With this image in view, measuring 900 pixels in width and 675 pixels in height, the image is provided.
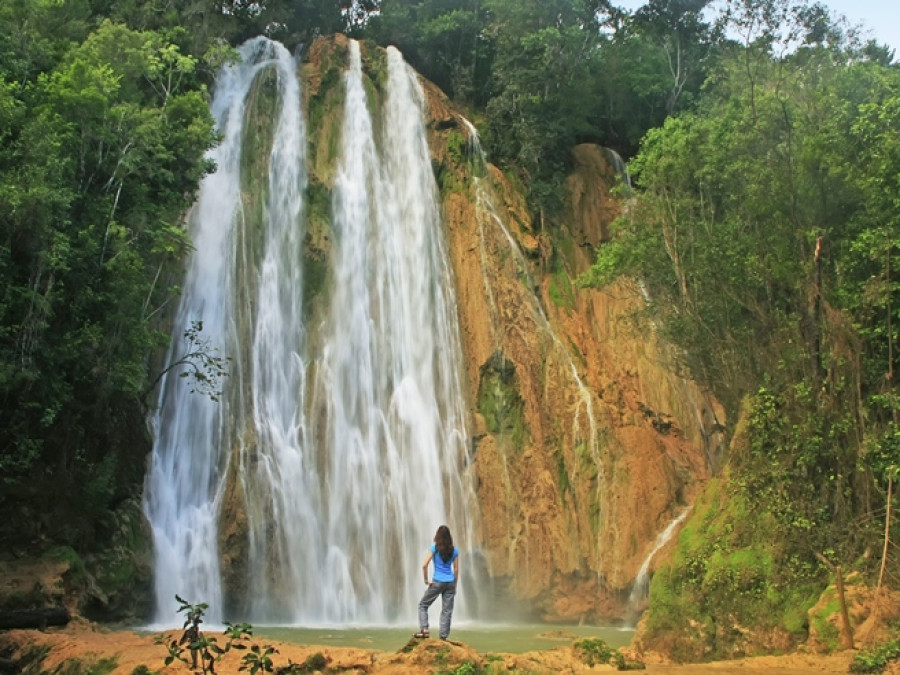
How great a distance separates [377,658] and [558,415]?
13.5m

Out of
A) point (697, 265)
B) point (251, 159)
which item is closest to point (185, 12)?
point (251, 159)

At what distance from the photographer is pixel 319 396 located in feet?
69.8

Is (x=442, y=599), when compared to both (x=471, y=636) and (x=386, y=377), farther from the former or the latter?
(x=386, y=377)

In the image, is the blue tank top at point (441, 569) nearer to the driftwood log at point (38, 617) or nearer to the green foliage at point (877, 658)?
the green foliage at point (877, 658)

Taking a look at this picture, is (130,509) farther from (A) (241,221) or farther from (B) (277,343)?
(A) (241,221)

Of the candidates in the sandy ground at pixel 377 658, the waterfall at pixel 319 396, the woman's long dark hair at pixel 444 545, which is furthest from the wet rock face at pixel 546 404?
the woman's long dark hair at pixel 444 545

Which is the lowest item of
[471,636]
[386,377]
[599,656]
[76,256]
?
[471,636]

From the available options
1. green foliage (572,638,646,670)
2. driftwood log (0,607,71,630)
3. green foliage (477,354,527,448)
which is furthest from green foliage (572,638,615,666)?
green foliage (477,354,527,448)

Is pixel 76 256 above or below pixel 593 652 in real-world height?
above

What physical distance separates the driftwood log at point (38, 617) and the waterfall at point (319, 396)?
17.3 feet

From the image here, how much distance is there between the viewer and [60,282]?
49.8 feet

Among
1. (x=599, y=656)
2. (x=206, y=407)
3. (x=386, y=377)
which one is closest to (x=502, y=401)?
(x=386, y=377)

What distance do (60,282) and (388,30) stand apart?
18785 mm

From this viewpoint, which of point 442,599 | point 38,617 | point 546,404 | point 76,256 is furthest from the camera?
point 546,404
